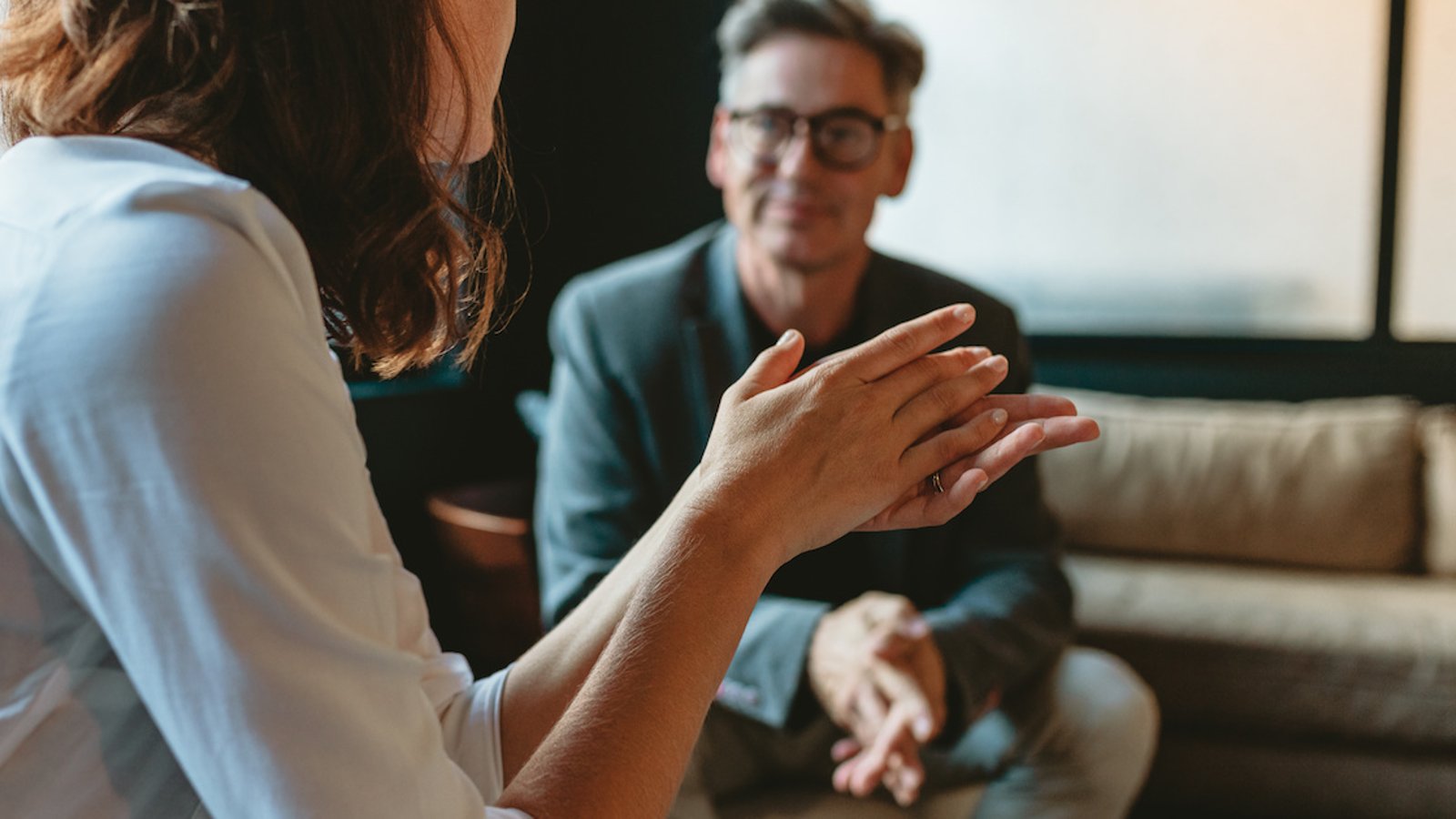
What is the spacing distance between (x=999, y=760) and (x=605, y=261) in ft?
7.04

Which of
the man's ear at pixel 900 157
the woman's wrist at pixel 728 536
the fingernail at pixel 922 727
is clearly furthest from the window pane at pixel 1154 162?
the woman's wrist at pixel 728 536

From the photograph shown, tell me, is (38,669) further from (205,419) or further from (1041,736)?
(1041,736)

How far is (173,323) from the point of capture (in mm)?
490

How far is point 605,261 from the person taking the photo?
3.41 meters

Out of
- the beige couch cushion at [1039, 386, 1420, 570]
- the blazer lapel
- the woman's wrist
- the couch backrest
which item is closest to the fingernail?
the blazer lapel

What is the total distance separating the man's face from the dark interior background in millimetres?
1127

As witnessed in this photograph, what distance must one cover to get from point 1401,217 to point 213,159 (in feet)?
10.3

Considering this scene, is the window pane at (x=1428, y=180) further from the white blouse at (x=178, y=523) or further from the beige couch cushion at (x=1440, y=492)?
Answer: the white blouse at (x=178, y=523)

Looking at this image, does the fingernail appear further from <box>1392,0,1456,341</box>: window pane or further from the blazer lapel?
<box>1392,0,1456,341</box>: window pane

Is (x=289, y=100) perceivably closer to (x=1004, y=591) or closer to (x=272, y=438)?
(x=272, y=438)

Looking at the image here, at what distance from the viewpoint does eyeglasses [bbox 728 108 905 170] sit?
1.76m

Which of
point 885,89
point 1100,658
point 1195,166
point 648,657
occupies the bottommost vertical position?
point 1100,658

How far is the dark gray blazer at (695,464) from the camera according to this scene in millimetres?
1628

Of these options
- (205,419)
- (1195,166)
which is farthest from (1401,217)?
(205,419)
